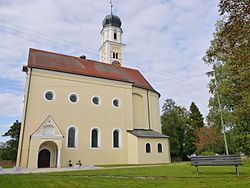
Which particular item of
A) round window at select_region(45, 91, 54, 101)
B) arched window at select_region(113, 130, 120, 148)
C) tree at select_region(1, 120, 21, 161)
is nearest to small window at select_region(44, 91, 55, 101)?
round window at select_region(45, 91, 54, 101)

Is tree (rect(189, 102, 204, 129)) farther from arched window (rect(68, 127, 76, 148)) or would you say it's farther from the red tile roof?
arched window (rect(68, 127, 76, 148))

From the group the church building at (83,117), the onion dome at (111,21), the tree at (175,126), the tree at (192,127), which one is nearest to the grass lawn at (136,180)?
the church building at (83,117)

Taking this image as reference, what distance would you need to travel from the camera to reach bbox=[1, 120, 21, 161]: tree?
107 feet

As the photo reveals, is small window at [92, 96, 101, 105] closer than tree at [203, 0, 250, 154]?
No

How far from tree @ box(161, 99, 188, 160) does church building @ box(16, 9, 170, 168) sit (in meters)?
8.54

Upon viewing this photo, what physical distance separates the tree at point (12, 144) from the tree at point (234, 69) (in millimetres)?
26929

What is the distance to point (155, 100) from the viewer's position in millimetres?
33438

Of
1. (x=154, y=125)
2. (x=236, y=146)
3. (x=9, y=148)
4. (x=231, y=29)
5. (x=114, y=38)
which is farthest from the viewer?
(x=114, y=38)

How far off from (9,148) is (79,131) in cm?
1588

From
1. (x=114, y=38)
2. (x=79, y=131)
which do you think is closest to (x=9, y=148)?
(x=79, y=131)

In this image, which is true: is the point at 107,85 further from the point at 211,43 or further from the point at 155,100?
the point at 211,43

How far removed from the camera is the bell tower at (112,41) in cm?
4425

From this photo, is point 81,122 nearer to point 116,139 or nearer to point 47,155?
point 47,155

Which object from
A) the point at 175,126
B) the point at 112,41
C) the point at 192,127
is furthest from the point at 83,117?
the point at 192,127
